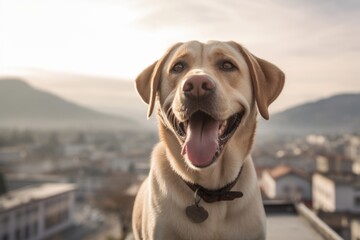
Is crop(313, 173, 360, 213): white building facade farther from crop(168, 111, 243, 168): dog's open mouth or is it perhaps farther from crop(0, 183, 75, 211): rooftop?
crop(168, 111, 243, 168): dog's open mouth

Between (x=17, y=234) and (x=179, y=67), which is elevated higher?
(x=179, y=67)

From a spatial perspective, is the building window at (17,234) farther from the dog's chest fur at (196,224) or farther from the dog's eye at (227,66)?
the dog's eye at (227,66)

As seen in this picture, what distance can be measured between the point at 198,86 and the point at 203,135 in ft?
1.02

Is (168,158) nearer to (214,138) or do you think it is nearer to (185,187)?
(185,187)

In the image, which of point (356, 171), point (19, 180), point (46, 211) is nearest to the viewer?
point (46, 211)

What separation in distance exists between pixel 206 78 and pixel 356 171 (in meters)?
43.8

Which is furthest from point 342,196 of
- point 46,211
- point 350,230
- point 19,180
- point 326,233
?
point 19,180

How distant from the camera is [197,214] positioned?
258 cm

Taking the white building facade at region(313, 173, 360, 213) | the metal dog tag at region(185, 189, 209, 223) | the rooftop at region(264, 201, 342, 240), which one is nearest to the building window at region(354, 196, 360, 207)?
the white building facade at region(313, 173, 360, 213)

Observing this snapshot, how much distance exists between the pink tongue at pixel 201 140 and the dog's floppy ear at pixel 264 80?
0.41 meters

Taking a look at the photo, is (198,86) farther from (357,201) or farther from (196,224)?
(357,201)

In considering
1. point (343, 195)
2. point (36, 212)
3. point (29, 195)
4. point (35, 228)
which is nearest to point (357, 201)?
point (343, 195)

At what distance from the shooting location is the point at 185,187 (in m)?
2.69

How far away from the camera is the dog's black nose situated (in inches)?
90.7
